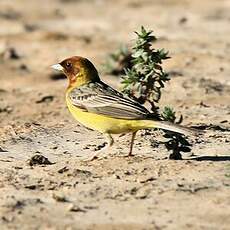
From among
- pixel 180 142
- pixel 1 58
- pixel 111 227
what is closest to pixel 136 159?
pixel 180 142

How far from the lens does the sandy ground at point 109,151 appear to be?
7312 millimetres

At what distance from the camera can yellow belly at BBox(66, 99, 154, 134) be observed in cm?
873

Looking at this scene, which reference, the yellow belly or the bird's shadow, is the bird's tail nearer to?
the yellow belly

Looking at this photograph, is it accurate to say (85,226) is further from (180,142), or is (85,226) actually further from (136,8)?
(136,8)

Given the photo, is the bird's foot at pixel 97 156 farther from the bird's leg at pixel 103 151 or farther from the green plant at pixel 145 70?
the green plant at pixel 145 70

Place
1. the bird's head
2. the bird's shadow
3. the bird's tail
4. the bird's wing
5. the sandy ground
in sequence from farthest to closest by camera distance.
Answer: the bird's head
the bird's shadow
the bird's wing
the bird's tail
the sandy ground

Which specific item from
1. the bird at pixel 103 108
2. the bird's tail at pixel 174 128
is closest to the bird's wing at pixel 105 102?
the bird at pixel 103 108

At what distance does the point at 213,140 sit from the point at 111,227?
3.24 m

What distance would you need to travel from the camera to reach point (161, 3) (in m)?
23.3

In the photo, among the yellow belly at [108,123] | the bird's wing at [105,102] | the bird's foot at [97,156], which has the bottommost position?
the bird's foot at [97,156]

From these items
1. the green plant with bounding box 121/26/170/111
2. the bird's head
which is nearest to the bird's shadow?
the green plant with bounding box 121/26/170/111

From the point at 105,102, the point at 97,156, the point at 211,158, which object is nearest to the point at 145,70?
the point at 105,102

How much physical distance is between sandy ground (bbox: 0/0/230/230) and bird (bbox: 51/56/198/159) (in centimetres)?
36

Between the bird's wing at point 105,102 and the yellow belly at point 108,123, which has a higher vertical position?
the bird's wing at point 105,102
